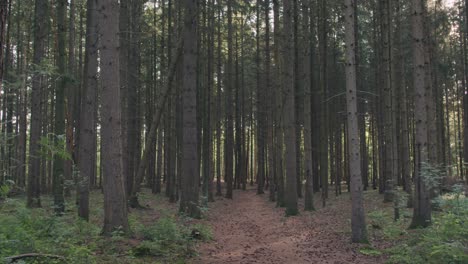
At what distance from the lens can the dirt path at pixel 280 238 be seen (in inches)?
350

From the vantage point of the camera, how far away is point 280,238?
11.6 m

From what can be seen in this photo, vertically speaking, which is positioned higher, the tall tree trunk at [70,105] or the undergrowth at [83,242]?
the tall tree trunk at [70,105]

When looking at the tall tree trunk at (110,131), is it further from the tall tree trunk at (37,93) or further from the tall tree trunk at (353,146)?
the tall tree trunk at (353,146)

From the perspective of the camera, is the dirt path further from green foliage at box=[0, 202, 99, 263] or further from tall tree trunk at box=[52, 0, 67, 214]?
tall tree trunk at box=[52, 0, 67, 214]

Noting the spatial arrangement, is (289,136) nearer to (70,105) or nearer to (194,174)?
(194,174)

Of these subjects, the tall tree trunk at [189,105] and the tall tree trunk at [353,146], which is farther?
the tall tree trunk at [189,105]

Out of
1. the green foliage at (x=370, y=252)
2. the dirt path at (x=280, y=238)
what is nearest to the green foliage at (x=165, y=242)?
the dirt path at (x=280, y=238)

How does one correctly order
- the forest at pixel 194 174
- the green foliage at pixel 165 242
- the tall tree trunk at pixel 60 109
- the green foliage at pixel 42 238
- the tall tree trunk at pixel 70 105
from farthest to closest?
the tall tree trunk at pixel 70 105, the tall tree trunk at pixel 60 109, the green foliage at pixel 165 242, the forest at pixel 194 174, the green foliage at pixel 42 238

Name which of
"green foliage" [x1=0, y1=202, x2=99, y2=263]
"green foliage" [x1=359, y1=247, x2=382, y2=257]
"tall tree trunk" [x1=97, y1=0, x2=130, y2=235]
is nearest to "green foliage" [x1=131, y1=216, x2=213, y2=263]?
"tall tree trunk" [x1=97, y1=0, x2=130, y2=235]

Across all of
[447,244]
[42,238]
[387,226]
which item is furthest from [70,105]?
[447,244]

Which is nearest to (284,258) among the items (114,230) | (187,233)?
(187,233)

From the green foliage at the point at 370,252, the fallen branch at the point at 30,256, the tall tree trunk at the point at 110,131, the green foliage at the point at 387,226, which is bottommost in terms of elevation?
the green foliage at the point at 370,252

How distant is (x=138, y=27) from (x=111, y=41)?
1114cm

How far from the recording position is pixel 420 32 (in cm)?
1116
